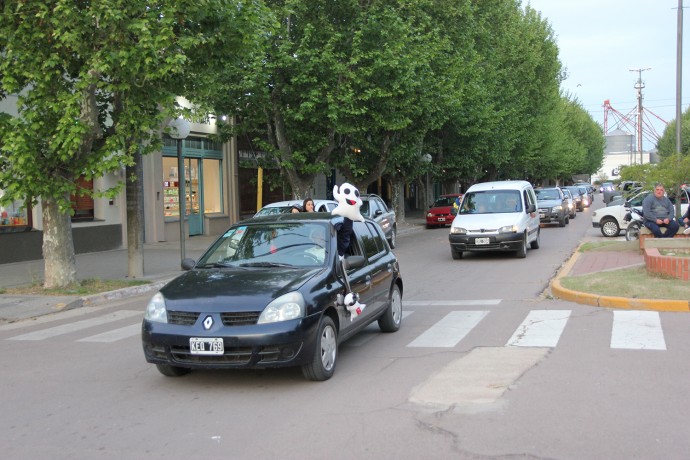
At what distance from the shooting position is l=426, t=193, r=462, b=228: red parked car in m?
33.0

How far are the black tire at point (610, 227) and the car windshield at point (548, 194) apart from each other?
7008mm

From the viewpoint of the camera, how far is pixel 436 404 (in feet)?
18.5

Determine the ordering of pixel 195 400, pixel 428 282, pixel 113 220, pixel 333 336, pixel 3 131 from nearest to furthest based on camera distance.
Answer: pixel 195 400, pixel 333 336, pixel 3 131, pixel 428 282, pixel 113 220

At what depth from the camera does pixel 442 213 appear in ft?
109

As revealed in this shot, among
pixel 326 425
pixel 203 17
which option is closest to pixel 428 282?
pixel 203 17

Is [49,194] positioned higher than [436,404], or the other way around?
[49,194]

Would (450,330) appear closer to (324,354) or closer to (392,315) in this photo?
(392,315)

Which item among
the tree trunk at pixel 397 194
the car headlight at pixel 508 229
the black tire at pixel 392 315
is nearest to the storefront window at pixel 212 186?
the tree trunk at pixel 397 194

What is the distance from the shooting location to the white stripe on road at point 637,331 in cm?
757

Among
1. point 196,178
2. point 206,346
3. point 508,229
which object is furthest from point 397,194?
point 206,346

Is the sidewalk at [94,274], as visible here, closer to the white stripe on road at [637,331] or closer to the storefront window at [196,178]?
the storefront window at [196,178]

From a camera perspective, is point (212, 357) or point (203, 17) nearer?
point (212, 357)

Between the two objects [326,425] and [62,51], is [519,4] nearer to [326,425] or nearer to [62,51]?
[62,51]

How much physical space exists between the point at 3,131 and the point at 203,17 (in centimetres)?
404
